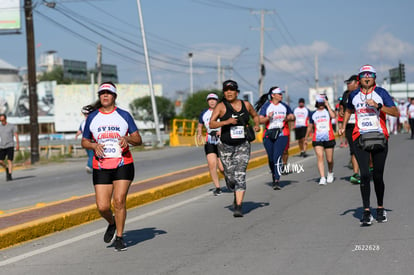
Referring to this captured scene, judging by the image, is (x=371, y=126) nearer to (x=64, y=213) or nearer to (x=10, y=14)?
(x=64, y=213)

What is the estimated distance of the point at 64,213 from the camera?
9547 mm

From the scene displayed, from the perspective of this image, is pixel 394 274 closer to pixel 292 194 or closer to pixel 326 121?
pixel 292 194

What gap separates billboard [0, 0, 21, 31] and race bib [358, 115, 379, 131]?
105 ft

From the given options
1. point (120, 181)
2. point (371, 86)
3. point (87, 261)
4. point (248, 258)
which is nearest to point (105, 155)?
point (120, 181)

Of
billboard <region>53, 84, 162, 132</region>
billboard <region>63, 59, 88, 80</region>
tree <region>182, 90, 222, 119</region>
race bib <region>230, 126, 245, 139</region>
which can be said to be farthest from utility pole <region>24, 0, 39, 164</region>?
billboard <region>63, 59, 88, 80</region>

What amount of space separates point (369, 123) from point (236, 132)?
2.03m

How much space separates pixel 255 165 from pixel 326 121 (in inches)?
222

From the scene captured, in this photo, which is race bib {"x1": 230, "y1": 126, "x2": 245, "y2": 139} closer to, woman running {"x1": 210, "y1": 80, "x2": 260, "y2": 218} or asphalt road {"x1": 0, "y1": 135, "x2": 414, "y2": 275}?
woman running {"x1": 210, "y1": 80, "x2": 260, "y2": 218}

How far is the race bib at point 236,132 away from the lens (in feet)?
32.1

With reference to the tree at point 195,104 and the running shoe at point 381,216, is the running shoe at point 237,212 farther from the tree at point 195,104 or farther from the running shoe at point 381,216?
the tree at point 195,104

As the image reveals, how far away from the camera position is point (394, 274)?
5688 millimetres

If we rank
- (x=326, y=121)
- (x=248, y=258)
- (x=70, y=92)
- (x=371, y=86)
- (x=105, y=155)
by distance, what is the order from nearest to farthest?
(x=248, y=258) < (x=105, y=155) < (x=371, y=86) < (x=326, y=121) < (x=70, y=92)

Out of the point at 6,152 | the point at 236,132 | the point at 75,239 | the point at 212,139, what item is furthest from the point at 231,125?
the point at 6,152

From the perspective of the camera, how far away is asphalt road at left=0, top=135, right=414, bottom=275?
20.6 ft
